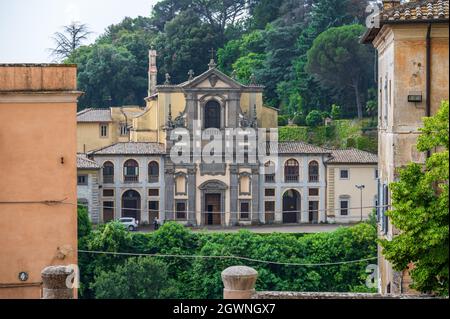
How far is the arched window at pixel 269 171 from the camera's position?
191ft

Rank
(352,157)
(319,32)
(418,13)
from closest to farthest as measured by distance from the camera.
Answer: (418,13)
(352,157)
(319,32)

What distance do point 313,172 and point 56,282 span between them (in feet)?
145

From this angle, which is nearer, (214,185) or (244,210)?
(244,210)

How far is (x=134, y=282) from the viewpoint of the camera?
37750mm

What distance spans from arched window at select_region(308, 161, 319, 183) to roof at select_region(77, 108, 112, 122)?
1316cm

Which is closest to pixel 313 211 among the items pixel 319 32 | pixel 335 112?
pixel 335 112

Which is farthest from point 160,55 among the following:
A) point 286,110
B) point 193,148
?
point 193,148

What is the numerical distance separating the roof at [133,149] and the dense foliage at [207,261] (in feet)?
37.2

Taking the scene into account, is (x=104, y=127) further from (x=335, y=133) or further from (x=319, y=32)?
(x=319, y=32)

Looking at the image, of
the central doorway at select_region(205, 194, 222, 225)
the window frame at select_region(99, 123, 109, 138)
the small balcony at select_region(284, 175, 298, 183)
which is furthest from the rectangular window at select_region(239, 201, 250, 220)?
the window frame at select_region(99, 123, 109, 138)

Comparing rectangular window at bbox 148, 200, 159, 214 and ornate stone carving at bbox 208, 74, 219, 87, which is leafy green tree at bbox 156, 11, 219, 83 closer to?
ornate stone carving at bbox 208, 74, 219, 87

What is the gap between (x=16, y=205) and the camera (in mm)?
19922

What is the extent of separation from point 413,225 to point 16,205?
6.91 metres
